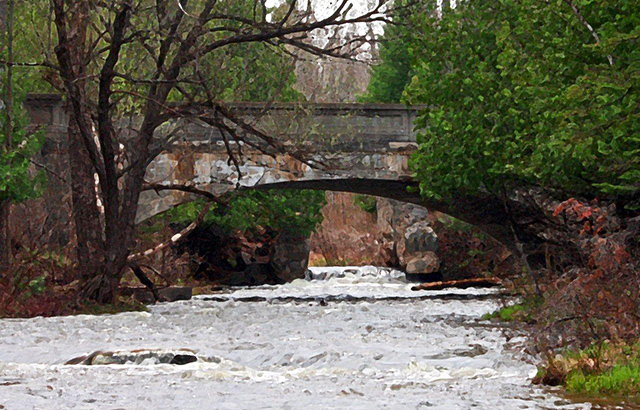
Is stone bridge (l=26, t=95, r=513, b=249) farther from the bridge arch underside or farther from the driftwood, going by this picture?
the driftwood

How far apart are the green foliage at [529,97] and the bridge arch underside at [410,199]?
75.9 inches

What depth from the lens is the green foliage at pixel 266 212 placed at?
2916 centimetres

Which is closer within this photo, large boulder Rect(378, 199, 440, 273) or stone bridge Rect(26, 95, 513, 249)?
stone bridge Rect(26, 95, 513, 249)

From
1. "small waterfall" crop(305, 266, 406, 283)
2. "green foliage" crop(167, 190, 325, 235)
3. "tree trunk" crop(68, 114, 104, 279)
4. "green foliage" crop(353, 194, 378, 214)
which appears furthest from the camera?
"green foliage" crop(353, 194, 378, 214)

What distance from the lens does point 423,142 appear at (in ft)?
54.5

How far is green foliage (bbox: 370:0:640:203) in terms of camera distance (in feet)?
32.3

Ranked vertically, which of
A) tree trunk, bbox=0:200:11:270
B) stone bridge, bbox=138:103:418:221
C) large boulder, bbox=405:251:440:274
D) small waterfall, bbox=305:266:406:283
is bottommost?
small waterfall, bbox=305:266:406:283

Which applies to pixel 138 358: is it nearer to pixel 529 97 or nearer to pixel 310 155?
pixel 529 97

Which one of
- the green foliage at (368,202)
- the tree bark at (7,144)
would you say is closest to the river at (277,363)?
the tree bark at (7,144)

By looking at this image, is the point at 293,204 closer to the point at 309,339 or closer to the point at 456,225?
the point at 456,225

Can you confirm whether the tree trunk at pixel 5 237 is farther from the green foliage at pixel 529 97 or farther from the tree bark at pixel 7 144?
the green foliage at pixel 529 97

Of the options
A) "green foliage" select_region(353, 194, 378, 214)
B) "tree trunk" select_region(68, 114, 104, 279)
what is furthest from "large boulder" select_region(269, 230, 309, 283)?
"tree trunk" select_region(68, 114, 104, 279)

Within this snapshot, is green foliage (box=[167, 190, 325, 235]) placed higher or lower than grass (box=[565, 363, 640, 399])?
higher

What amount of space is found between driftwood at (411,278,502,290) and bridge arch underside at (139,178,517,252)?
14.5 ft
